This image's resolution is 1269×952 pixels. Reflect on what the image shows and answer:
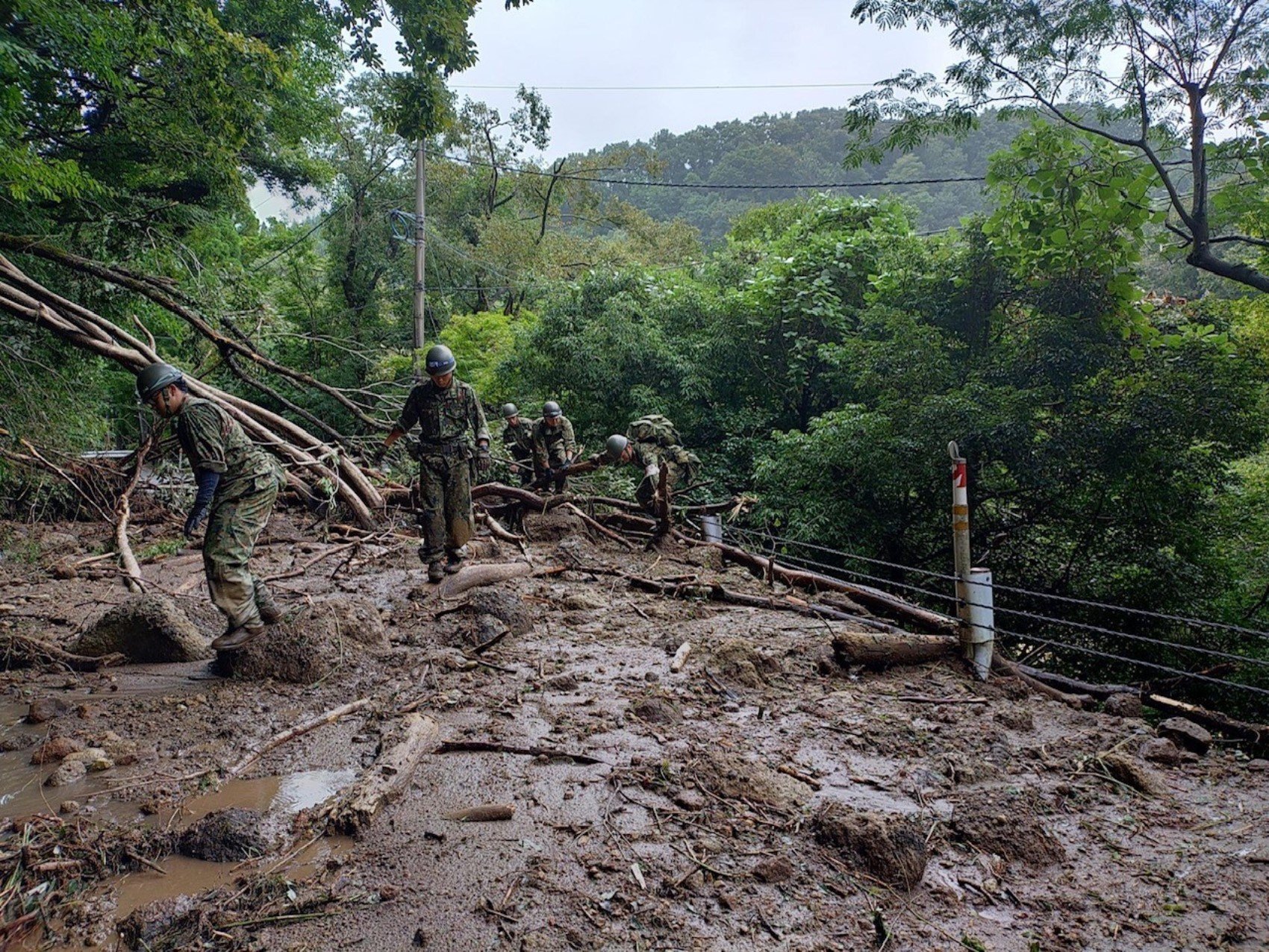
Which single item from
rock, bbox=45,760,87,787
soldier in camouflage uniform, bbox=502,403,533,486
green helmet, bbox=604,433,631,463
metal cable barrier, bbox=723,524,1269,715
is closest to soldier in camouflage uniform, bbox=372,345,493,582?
green helmet, bbox=604,433,631,463

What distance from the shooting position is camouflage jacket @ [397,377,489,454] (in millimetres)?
6730

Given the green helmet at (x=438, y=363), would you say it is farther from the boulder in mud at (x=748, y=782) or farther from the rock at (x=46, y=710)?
the boulder in mud at (x=748, y=782)

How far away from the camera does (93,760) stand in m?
3.58

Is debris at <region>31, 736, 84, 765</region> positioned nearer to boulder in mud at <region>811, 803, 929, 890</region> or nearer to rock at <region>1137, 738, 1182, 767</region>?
boulder in mud at <region>811, 803, 929, 890</region>

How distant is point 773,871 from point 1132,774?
1.85 metres

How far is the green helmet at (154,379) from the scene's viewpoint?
181 inches

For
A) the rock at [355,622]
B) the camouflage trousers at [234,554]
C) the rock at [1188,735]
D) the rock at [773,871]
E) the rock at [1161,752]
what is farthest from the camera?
the rock at [355,622]

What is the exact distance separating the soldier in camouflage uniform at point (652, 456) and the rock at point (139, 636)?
4.33m

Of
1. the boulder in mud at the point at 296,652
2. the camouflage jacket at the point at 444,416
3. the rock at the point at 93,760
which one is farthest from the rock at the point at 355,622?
the camouflage jacket at the point at 444,416

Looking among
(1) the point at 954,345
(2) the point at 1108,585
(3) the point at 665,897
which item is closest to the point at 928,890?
A: (3) the point at 665,897

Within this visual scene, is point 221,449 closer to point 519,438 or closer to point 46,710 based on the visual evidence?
point 46,710

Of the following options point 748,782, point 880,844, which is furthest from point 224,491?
point 880,844

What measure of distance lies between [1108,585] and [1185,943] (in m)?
7.60

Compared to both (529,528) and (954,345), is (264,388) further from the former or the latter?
(954,345)
